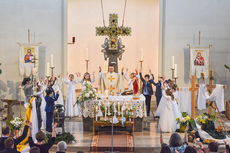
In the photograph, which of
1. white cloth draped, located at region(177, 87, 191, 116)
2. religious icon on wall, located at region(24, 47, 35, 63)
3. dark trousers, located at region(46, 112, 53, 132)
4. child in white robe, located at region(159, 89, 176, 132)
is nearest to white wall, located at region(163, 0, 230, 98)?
white cloth draped, located at region(177, 87, 191, 116)


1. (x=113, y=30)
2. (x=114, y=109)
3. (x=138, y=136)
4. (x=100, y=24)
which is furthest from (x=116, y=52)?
(x=100, y=24)

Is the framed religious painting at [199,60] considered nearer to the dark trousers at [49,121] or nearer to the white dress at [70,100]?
the white dress at [70,100]

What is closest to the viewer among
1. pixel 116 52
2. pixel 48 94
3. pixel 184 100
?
pixel 48 94

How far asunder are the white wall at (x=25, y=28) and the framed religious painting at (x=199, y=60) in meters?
5.63

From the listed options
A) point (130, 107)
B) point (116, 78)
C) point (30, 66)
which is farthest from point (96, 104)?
point (30, 66)

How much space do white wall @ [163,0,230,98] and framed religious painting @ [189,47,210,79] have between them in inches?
19.4

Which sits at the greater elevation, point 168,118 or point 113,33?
point 113,33

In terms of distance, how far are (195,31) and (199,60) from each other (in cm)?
135

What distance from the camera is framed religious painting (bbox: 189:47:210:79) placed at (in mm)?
13891

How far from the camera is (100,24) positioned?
15.4 meters

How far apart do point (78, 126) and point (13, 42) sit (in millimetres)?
5669

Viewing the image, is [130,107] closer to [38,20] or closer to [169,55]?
[169,55]

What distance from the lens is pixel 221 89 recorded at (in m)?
10.3

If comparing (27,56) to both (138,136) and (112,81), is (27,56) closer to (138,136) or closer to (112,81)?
(112,81)
